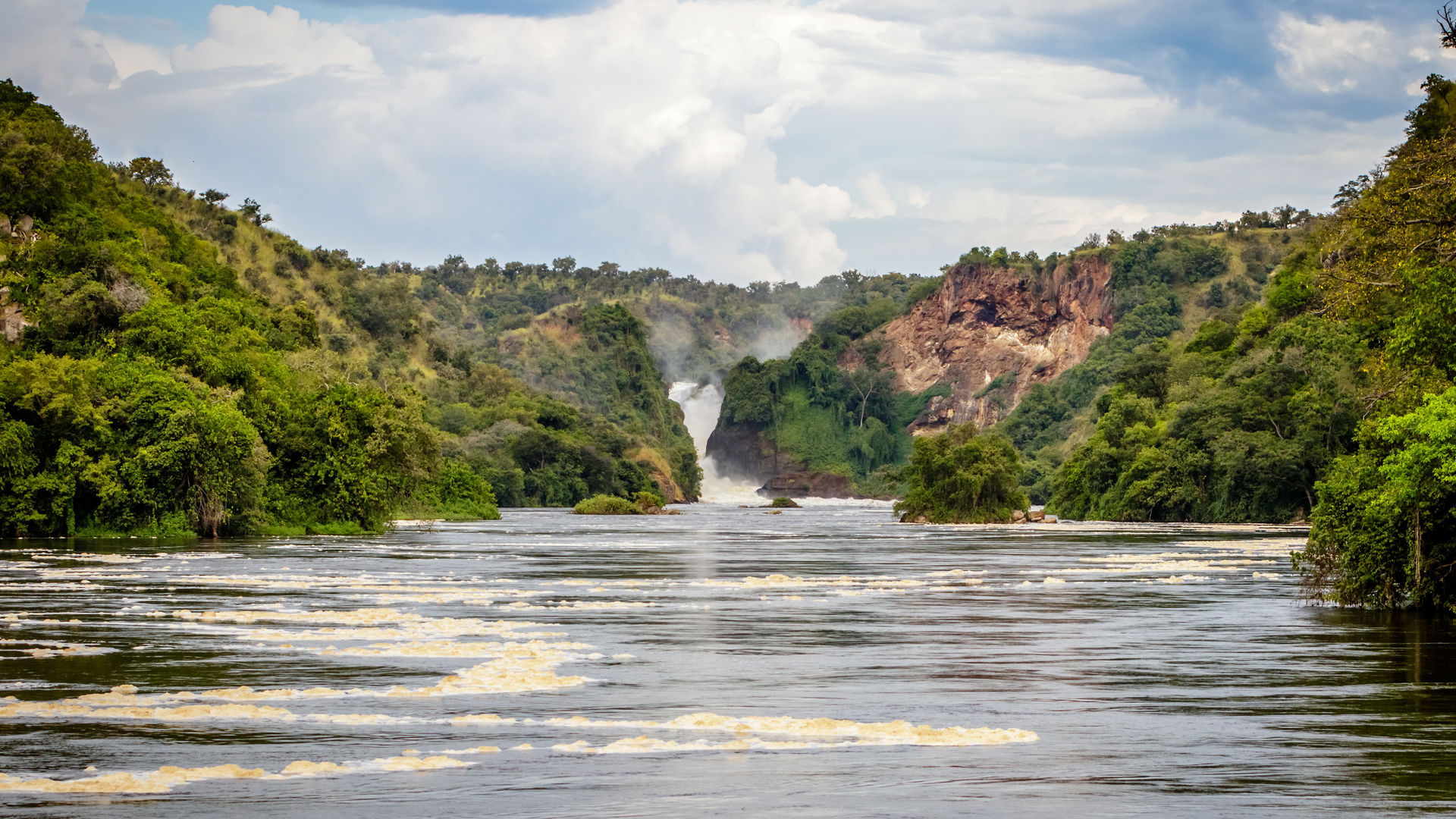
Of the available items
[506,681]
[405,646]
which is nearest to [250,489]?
[405,646]

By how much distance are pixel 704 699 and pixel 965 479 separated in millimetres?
88818

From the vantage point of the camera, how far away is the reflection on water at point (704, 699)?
40.0 ft

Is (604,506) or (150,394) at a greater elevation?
(150,394)

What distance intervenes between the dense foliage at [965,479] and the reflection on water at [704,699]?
67538 millimetres

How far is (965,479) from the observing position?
342ft

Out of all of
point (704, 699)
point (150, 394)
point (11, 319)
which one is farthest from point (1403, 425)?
point (11, 319)

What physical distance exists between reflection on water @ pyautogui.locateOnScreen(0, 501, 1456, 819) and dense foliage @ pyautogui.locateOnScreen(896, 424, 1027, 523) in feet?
222

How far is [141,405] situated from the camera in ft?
194

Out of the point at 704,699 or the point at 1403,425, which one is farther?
the point at 1403,425

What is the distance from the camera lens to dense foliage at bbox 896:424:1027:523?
105 metres

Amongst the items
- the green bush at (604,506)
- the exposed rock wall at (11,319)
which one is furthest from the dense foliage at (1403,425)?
the green bush at (604,506)

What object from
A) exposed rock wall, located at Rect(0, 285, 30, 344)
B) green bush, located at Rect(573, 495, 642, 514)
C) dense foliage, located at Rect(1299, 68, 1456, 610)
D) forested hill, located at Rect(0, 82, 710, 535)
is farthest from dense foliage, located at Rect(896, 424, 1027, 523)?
dense foliage, located at Rect(1299, 68, 1456, 610)

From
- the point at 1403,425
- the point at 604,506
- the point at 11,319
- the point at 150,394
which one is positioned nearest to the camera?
the point at 1403,425

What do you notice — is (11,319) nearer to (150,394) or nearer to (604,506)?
(150,394)
